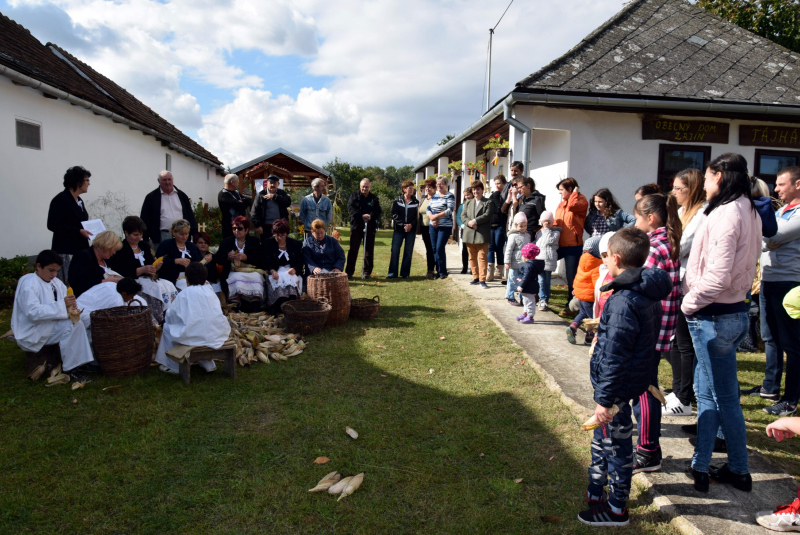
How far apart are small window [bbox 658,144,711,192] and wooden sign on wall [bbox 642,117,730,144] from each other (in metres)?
0.15

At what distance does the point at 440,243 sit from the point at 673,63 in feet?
19.1

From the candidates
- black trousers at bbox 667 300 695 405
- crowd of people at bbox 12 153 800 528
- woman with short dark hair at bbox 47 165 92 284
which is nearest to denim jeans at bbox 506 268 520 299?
crowd of people at bbox 12 153 800 528

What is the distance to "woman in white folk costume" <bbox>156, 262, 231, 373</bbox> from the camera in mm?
4754

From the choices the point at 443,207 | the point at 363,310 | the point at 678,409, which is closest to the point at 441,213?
the point at 443,207

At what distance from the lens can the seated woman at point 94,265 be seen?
525 cm

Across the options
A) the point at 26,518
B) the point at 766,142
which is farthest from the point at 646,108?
the point at 26,518

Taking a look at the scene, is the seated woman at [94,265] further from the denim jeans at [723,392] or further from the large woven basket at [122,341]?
the denim jeans at [723,392]

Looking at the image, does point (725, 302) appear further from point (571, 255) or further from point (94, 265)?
point (94, 265)

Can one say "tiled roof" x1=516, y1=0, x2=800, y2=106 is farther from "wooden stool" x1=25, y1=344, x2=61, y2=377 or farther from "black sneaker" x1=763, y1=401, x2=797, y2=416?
"wooden stool" x1=25, y1=344, x2=61, y2=377

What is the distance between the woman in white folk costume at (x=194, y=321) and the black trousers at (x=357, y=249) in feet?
17.3

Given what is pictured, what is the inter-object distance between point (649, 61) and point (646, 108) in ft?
4.65

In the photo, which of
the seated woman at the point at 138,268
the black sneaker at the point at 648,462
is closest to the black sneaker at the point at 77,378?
the seated woman at the point at 138,268

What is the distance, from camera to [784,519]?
8.47ft

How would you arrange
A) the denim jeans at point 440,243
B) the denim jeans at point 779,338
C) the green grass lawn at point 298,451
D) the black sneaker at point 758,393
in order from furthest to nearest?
the denim jeans at point 440,243
the black sneaker at point 758,393
the denim jeans at point 779,338
the green grass lawn at point 298,451
